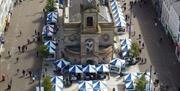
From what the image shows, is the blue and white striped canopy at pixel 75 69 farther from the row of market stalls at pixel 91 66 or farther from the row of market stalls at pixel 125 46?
the row of market stalls at pixel 125 46

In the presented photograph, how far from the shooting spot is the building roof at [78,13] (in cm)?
10331

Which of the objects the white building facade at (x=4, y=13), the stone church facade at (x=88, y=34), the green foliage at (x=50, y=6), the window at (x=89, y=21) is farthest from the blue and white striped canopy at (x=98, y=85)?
the green foliage at (x=50, y=6)

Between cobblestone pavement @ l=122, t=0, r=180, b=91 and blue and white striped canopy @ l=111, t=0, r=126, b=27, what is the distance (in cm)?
310

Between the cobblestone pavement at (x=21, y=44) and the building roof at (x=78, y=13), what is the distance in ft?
34.7

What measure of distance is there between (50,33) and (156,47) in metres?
21.1

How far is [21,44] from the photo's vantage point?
112812 millimetres

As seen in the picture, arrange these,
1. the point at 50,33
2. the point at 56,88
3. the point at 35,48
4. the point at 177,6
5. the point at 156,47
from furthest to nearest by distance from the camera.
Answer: the point at 50,33 < the point at 156,47 < the point at 177,6 < the point at 35,48 < the point at 56,88

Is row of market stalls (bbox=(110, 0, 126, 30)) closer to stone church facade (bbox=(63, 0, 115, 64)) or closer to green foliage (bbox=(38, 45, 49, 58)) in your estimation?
stone church facade (bbox=(63, 0, 115, 64))

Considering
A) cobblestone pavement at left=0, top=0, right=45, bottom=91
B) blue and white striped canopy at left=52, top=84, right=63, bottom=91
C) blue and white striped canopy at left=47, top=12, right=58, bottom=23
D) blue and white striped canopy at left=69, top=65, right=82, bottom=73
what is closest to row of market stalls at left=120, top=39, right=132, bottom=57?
blue and white striped canopy at left=69, top=65, right=82, bottom=73

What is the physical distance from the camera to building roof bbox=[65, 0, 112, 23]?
103312 mm

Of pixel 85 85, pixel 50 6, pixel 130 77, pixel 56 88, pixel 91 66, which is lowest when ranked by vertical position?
pixel 56 88

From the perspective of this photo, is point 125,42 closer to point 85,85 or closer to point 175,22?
point 175,22

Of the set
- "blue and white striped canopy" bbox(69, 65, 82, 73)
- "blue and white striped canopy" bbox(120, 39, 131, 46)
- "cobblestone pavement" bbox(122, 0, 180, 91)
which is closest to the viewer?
"blue and white striped canopy" bbox(69, 65, 82, 73)

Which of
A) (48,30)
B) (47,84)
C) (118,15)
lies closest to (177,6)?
(118,15)
